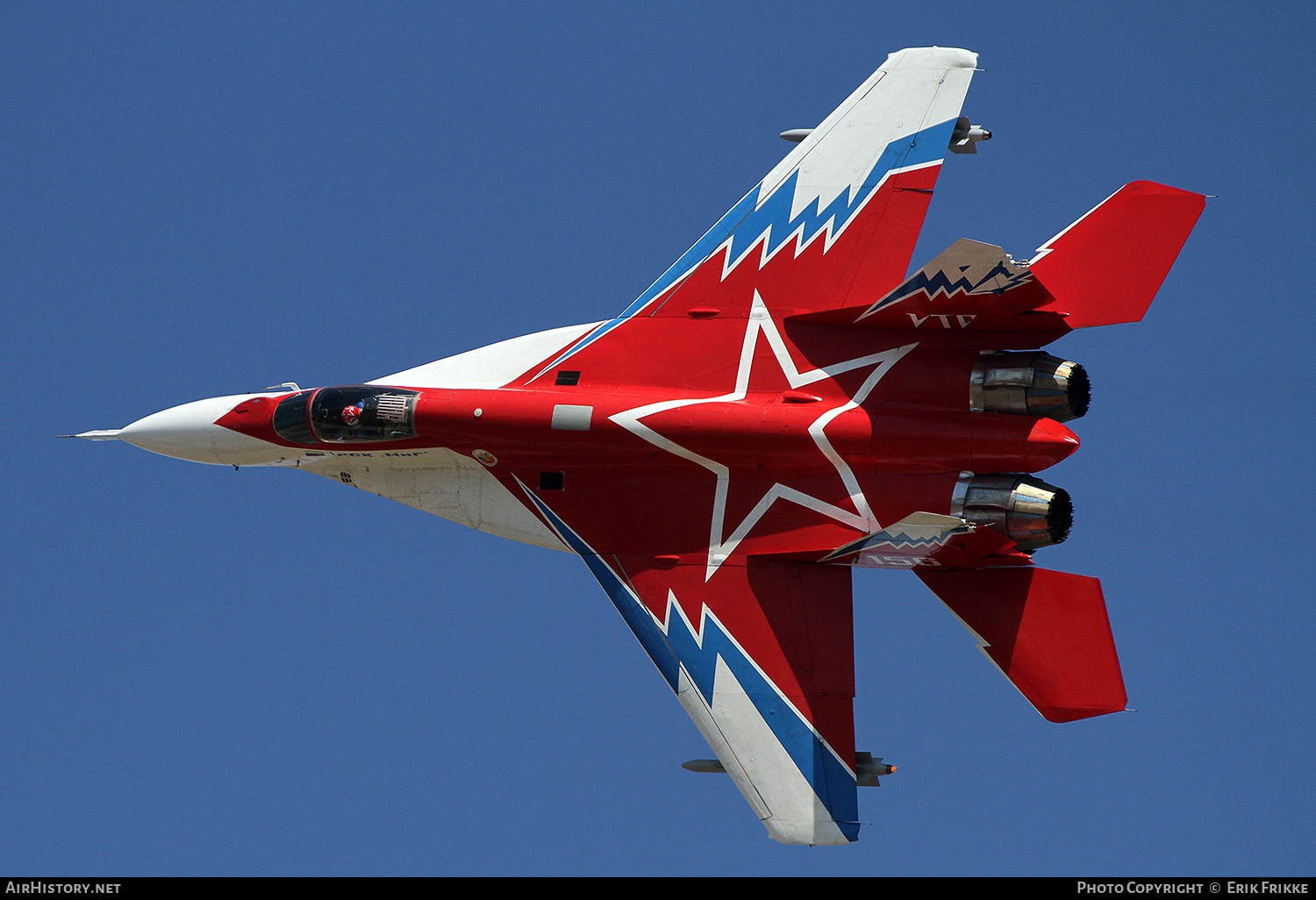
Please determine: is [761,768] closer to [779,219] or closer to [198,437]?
[779,219]

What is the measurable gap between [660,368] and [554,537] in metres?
2.14

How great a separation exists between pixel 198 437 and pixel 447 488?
9.61ft

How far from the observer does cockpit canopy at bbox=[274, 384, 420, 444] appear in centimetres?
1516

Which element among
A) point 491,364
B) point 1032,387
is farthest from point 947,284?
point 491,364

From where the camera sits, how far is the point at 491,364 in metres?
15.6

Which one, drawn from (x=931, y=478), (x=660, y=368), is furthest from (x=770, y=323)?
(x=931, y=478)

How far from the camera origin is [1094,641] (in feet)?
45.7

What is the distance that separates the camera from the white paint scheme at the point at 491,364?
15.5 metres

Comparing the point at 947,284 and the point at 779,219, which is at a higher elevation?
the point at 779,219

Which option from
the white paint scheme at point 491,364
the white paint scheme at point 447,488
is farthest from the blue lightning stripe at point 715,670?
the white paint scheme at point 491,364

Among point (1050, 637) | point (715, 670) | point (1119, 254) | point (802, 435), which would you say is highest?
point (1119, 254)

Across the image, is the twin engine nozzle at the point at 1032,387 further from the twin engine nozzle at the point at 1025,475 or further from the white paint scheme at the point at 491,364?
the white paint scheme at the point at 491,364

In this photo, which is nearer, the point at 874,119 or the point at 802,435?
the point at 802,435

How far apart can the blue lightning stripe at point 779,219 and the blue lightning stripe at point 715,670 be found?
2406 mm
